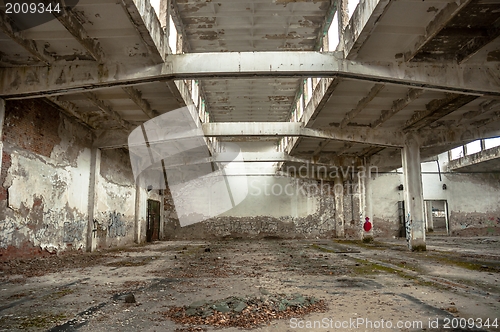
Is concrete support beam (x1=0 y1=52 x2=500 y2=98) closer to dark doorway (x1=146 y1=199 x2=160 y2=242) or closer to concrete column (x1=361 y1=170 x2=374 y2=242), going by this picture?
concrete column (x1=361 y1=170 x2=374 y2=242)

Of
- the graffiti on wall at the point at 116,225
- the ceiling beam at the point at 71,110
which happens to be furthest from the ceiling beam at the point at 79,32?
the graffiti on wall at the point at 116,225

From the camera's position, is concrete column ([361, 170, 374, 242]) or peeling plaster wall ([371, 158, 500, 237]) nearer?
concrete column ([361, 170, 374, 242])

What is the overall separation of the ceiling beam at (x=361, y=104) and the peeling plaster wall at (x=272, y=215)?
9.38 m

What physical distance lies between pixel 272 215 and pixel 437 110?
12.5m

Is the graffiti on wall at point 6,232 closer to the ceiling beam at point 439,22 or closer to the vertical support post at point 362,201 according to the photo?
the ceiling beam at point 439,22

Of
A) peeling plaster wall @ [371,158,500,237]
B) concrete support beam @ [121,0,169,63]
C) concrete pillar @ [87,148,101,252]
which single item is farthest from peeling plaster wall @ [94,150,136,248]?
peeling plaster wall @ [371,158,500,237]

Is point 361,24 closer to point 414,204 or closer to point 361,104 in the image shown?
point 361,104

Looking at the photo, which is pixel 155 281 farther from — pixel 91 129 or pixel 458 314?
pixel 91 129

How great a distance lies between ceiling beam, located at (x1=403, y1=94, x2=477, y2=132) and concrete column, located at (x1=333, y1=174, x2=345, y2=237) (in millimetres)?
9667

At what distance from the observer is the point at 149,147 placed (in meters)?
15.2

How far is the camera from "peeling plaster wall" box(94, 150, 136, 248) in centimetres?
1266

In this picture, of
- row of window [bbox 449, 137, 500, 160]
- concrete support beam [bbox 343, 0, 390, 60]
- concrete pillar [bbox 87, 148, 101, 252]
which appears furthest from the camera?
row of window [bbox 449, 137, 500, 160]

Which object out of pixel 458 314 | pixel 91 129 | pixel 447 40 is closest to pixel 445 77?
pixel 447 40

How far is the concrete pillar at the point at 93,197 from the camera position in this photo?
38.5ft
